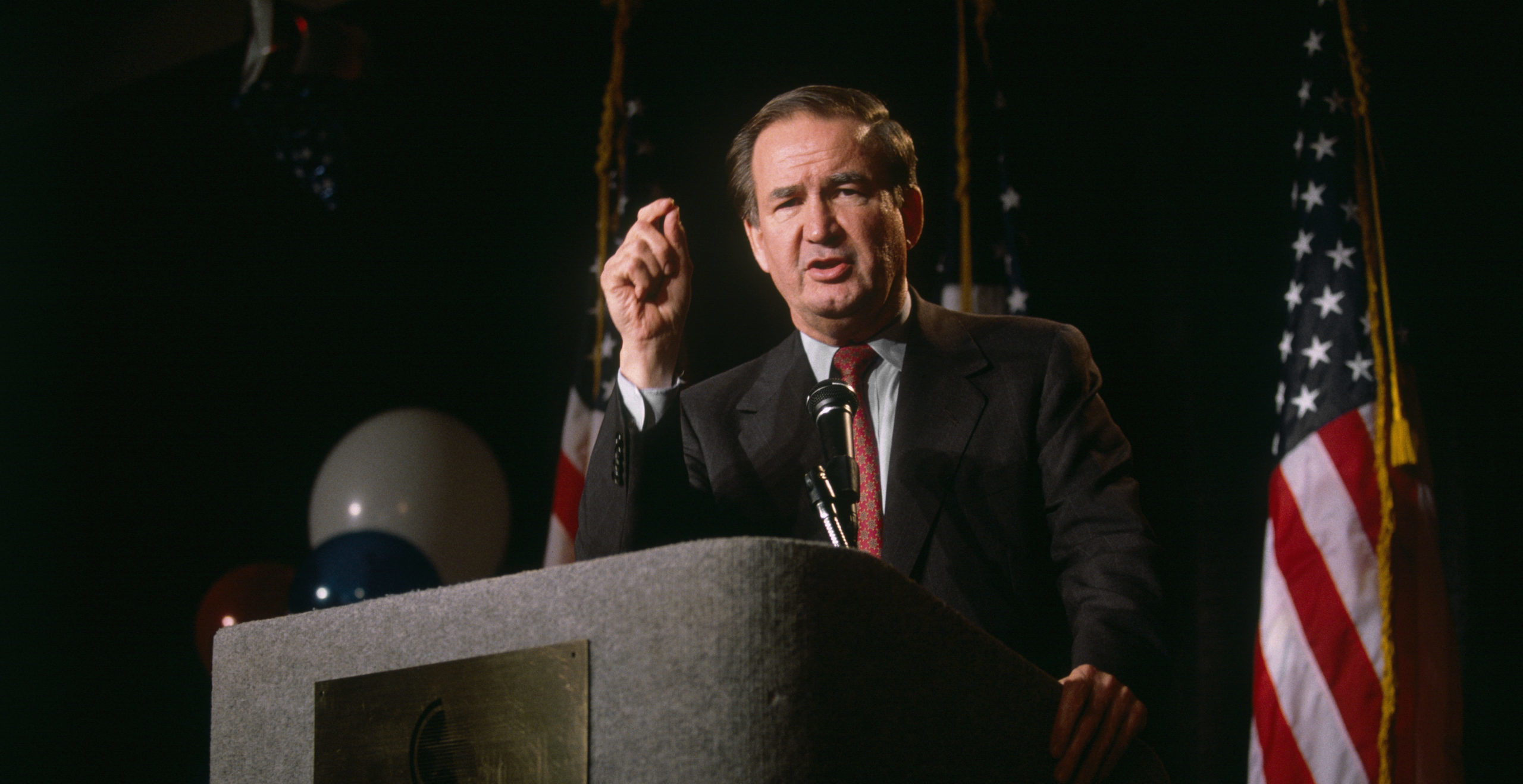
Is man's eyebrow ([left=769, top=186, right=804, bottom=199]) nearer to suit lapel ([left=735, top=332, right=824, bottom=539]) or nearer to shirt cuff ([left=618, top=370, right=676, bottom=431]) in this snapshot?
suit lapel ([left=735, top=332, right=824, bottom=539])

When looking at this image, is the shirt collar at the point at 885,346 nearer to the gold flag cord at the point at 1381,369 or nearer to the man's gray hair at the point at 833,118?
the man's gray hair at the point at 833,118

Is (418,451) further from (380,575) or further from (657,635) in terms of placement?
(657,635)

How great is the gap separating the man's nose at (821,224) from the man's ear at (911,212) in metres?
0.12

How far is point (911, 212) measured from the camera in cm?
168

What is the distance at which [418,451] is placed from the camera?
9.98 feet

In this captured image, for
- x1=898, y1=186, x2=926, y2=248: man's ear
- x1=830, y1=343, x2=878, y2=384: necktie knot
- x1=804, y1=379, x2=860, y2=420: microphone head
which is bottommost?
x1=804, y1=379, x2=860, y2=420: microphone head

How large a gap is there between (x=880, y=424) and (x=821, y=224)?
0.31 metres

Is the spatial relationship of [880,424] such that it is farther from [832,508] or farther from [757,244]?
[832,508]

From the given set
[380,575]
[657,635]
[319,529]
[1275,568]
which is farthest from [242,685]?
[319,529]

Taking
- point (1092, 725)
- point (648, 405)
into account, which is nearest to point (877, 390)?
point (648, 405)

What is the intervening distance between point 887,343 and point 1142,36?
4.46 ft

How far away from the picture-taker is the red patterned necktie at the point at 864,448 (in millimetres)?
1424

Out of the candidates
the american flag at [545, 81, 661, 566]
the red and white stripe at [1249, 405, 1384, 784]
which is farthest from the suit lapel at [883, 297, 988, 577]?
the american flag at [545, 81, 661, 566]

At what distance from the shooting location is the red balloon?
10.4 ft
